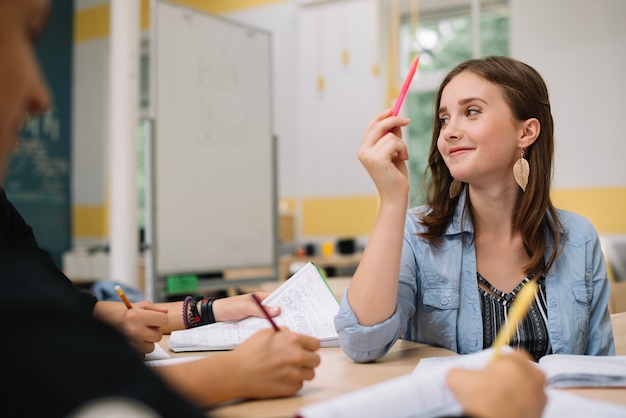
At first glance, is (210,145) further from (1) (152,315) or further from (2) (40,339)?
(2) (40,339)

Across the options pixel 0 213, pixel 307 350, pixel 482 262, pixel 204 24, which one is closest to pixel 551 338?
pixel 482 262

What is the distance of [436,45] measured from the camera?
5.87 meters

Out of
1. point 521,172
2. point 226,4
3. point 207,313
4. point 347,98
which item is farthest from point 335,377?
point 226,4

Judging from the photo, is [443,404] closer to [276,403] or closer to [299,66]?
[276,403]

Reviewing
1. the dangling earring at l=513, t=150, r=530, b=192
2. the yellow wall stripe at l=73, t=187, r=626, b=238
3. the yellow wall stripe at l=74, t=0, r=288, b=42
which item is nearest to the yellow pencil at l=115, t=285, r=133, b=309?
the dangling earring at l=513, t=150, r=530, b=192

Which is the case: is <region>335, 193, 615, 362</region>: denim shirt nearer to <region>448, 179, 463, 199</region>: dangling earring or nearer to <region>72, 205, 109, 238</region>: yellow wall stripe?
<region>448, 179, 463, 199</region>: dangling earring

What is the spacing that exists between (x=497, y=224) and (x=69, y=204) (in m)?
6.33

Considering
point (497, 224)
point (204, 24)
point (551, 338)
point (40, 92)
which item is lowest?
point (551, 338)

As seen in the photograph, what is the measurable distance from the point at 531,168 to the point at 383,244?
0.64 meters

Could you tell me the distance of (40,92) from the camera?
0.55 meters

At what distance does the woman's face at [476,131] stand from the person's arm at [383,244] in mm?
363

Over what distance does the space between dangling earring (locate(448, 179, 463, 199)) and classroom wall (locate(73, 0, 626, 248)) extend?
9.27 ft

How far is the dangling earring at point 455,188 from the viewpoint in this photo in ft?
5.65

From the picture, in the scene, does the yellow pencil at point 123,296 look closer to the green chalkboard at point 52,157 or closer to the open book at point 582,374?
the open book at point 582,374
